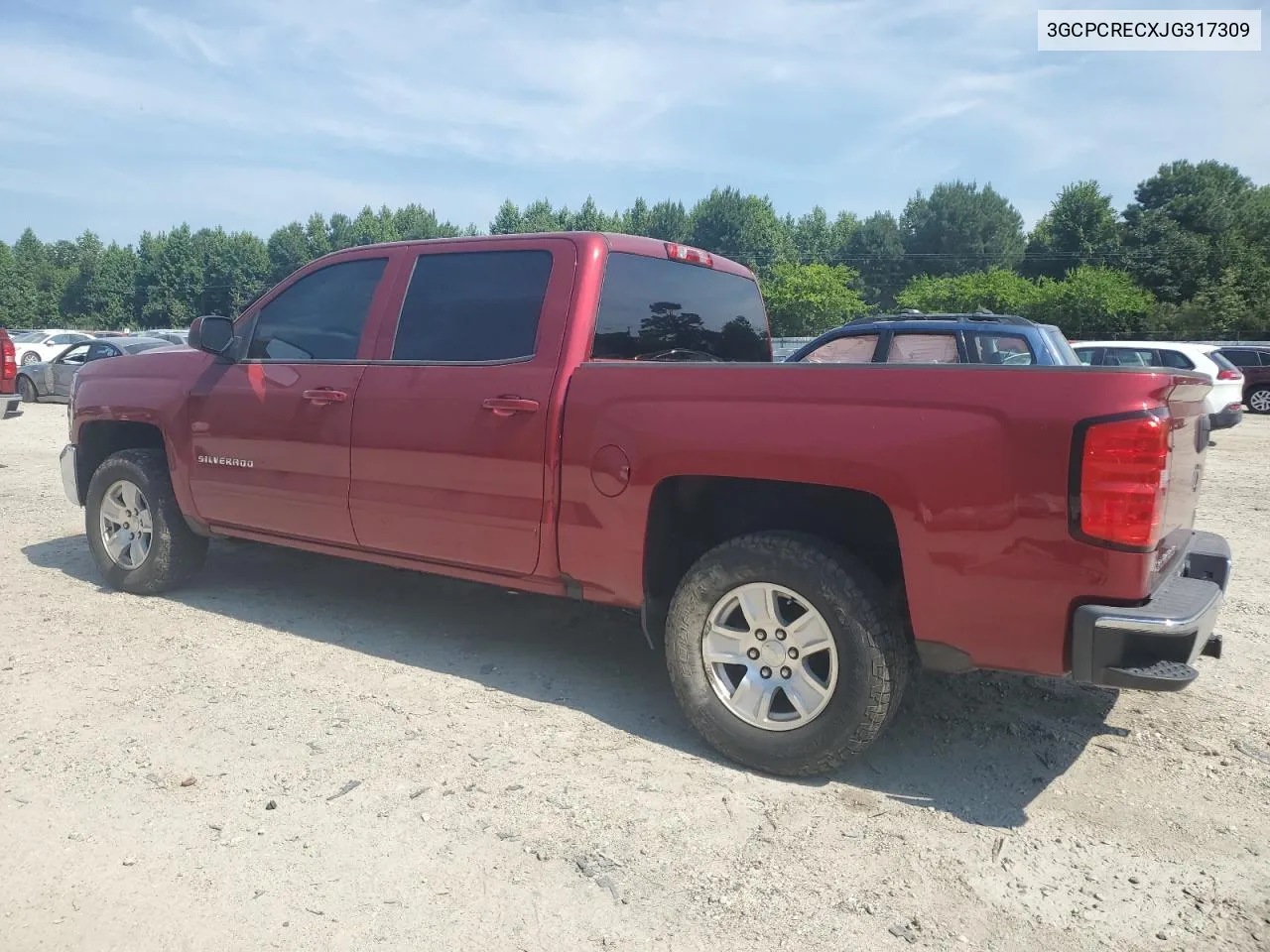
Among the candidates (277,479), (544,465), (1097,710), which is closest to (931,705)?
(1097,710)

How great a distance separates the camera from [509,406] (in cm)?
391

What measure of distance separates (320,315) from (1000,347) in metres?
5.34

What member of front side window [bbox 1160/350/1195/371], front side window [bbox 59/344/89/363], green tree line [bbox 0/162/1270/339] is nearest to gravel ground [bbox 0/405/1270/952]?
front side window [bbox 1160/350/1195/371]

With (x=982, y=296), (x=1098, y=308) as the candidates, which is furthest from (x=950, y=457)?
(x=982, y=296)

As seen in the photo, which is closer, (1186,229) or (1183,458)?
(1183,458)

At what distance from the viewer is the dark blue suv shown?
759 cm

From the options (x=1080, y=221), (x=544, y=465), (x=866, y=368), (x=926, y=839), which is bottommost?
(x=926, y=839)

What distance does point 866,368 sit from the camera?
3098mm

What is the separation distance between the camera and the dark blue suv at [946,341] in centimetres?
759

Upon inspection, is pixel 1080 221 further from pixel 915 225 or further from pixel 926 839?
pixel 926 839

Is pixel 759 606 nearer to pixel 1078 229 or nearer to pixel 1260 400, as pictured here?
pixel 1260 400

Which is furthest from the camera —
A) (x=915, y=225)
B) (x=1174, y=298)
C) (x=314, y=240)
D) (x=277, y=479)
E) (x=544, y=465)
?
(x=314, y=240)

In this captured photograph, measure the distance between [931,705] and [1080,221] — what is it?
7000 cm

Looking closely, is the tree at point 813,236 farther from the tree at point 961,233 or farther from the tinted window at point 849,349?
the tinted window at point 849,349
